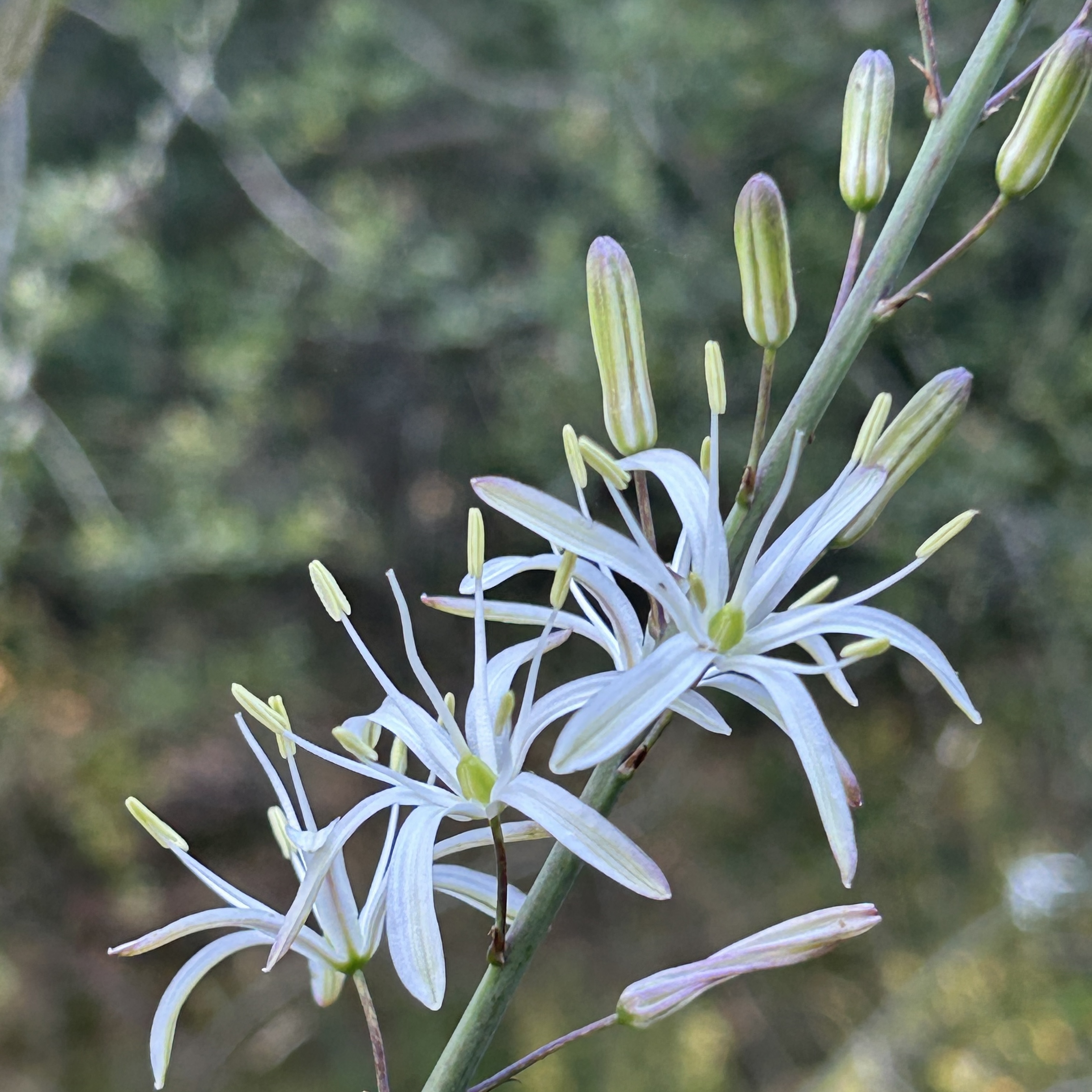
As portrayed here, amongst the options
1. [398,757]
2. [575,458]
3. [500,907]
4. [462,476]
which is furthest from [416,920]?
[462,476]

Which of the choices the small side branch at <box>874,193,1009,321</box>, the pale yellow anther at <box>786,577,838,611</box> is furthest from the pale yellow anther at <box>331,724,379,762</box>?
the small side branch at <box>874,193,1009,321</box>

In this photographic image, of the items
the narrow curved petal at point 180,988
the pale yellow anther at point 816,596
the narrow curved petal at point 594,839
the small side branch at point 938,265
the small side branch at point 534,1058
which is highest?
the small side branch at point 938,265

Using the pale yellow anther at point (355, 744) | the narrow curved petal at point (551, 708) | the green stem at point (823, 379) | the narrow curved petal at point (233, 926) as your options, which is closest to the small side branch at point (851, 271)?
the green stem at point (823, 379)

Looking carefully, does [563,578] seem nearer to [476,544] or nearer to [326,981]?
[476,544]

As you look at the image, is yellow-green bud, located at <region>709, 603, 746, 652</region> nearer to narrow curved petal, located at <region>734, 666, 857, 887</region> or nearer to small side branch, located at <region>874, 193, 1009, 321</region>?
narrow curved petal, located at <region>734, 666, 857, 887</region>

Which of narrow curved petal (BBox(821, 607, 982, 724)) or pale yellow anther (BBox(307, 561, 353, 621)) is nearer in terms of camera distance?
narrow curved petal (BBox(821, 607, 982, 724))

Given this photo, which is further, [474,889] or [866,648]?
[474,889]

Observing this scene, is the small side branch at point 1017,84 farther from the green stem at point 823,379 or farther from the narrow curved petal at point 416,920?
the narrow curved petal at point 416,920

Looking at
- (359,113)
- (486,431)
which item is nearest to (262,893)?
(486,431)
